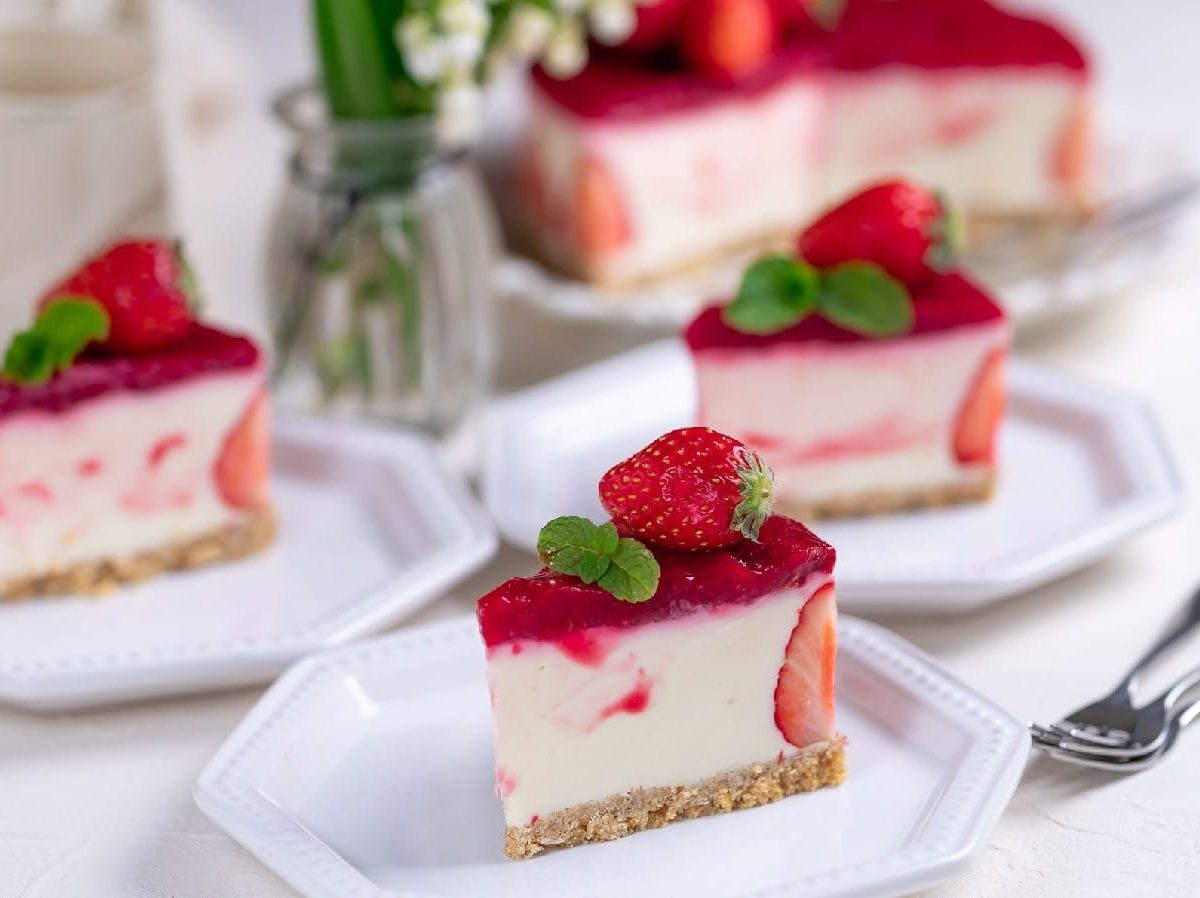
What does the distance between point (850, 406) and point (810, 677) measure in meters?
0.65

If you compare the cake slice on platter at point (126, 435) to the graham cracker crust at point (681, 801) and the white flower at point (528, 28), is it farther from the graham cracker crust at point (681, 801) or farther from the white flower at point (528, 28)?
the graham cracker crust at point (681, 801)

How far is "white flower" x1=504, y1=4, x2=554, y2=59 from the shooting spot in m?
2.38

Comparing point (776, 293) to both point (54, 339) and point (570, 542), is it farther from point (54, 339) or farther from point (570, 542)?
point (54, 339)

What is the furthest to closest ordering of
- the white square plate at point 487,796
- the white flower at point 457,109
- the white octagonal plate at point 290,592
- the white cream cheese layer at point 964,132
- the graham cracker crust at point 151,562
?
the white cream cheese layer at point 964,132 → the white flower at point 457,109 → the graham cracker crust at point 151,562 → the white octagonal plate at point 290,592 → the white square plate at point 487,796

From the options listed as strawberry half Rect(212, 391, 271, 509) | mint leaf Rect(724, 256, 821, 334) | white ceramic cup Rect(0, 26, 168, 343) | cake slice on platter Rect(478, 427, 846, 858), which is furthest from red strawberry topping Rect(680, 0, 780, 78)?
cake slice on platter Rect(478, 427, 846, 858)

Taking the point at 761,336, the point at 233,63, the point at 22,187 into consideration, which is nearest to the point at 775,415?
the point at 761,336

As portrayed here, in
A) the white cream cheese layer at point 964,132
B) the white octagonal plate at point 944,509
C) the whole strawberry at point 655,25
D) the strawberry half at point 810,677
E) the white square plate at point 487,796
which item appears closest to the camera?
the white square plate at point 487,796

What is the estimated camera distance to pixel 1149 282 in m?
2.98

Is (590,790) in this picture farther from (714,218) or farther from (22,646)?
(714,218)

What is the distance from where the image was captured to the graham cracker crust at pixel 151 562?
7.27 feet

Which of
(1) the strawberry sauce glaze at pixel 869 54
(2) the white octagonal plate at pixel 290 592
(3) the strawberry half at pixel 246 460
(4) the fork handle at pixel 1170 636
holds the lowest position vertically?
(4) the fork handle at pixel 1170 636

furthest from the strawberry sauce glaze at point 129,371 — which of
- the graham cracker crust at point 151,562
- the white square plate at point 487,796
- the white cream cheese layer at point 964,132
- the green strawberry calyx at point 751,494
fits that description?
the white cream cheese layer at point 964,132

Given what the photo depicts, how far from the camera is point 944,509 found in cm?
238

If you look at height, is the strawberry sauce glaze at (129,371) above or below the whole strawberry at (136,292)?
below
